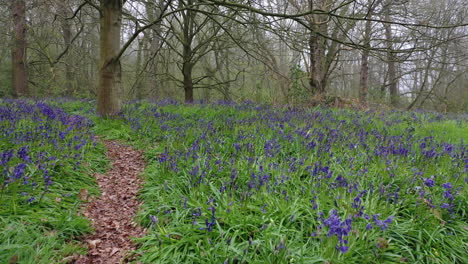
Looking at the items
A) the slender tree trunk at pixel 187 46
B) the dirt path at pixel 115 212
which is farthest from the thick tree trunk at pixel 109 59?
the slender tree trunk at pixel 187 46

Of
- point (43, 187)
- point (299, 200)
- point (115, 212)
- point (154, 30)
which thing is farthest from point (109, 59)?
point (299, 200)

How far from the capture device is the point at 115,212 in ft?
11.0

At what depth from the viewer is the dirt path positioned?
2584 mm

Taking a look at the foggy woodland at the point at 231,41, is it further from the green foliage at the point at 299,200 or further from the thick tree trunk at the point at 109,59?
the green foliage at the point at 299,200

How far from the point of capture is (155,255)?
2375 mm

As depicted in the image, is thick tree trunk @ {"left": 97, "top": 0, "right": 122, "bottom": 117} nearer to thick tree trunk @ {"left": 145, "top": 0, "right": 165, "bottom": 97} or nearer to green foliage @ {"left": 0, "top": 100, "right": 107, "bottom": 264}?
thick tree trunk @ {"left": 145, "top": 0, "right": 165, "bottom": 97}

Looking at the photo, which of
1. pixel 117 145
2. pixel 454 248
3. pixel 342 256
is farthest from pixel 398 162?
pixel 117 145

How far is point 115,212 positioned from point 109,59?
4.54 meters

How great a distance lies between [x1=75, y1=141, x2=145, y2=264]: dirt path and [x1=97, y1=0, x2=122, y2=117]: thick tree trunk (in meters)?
2.15

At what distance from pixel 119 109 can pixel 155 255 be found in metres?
5.43

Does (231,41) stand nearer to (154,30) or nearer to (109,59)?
(154,30)

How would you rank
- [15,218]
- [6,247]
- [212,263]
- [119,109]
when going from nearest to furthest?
[6,247], [212,263], [15,218], [119,109]

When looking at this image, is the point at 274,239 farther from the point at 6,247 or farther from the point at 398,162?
the point at 398,162

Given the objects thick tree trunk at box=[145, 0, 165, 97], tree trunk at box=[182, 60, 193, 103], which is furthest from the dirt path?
tree trunk at box=[182, 60, 193, 103]
